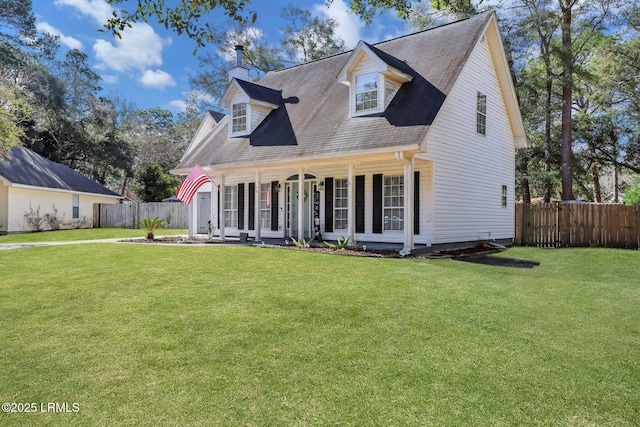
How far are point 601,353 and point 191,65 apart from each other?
3350cm

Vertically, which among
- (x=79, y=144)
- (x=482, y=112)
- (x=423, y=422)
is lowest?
(x=423, y=422)

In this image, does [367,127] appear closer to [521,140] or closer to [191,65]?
[521,140]

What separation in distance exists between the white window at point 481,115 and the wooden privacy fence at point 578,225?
317cm

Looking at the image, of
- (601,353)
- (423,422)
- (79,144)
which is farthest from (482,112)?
(79,144)

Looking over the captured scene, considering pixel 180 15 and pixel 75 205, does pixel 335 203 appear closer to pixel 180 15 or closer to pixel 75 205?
pixel 180 15

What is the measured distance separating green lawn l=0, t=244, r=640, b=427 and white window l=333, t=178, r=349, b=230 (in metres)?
6.37

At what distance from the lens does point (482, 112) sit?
1415 cm

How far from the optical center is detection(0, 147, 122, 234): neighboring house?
22.0 metres

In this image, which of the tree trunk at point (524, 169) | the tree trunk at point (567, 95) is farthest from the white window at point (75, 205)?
the tree trunk at point (567, 95)

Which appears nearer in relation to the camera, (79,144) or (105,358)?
(105,358)

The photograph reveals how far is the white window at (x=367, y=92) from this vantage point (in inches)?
500

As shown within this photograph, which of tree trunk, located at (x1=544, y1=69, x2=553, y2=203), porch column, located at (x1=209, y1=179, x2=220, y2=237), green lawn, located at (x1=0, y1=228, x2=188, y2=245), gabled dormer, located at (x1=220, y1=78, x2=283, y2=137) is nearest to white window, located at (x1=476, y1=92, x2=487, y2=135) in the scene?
gabled dormer, located at (x1=220, y1=78, x2=283, y2=137)

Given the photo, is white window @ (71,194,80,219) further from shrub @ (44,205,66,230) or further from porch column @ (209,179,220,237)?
porch column @ (209,179,220,237)

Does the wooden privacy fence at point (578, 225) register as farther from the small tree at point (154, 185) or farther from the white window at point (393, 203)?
the small tree at point (154, 185)
